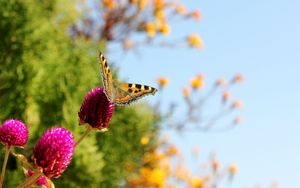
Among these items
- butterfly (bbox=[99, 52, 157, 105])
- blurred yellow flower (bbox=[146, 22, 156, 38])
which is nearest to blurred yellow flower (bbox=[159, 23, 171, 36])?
blurred yellow flower (bbox=[146, 22, 156, 38])

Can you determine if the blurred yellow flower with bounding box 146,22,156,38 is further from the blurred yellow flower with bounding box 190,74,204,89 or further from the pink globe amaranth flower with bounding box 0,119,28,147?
the pink globe amaranth flower with bounding box 0,119,28,147

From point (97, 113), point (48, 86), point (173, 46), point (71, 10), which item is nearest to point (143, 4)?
point (173, 46)

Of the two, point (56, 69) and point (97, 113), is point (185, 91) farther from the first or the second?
point (97, 113)

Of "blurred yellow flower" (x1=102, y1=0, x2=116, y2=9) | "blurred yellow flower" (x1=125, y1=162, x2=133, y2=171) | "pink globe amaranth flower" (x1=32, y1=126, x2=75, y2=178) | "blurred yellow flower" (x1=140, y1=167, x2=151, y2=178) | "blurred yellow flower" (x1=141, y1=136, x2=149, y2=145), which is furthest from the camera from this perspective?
"blurred yellow flower" (x1=102, y1=0, x2=116, y2=9)

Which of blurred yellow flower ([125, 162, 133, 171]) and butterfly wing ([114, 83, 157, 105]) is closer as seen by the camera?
butterfly wing ([114, 83, 157, 105])

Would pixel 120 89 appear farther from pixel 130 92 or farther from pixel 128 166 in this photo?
pixel 128 166

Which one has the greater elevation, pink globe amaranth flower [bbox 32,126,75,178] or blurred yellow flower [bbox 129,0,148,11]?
blurred yellow flower [bbox 129,0,148,11]
